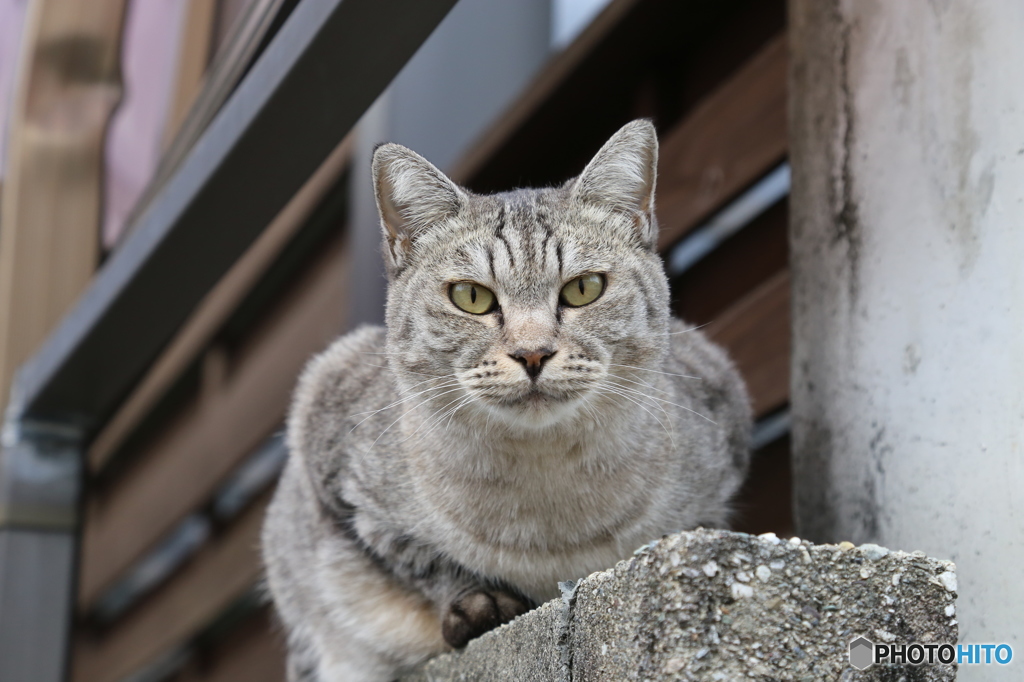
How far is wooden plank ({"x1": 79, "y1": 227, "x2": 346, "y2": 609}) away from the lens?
223 inches

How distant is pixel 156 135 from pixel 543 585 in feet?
8.95

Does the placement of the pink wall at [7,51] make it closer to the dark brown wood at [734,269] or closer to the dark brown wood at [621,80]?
the dark brown wood at [621,80]

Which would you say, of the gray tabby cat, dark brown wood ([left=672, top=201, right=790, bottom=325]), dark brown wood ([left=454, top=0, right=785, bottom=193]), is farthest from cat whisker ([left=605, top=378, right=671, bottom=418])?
dark brown wood ([left=454, top=0, right=785, bottom=193])

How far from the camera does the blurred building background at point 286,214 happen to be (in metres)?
2.79

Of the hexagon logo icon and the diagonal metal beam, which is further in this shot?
the diagonal metal beam

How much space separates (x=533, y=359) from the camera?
7.33ft

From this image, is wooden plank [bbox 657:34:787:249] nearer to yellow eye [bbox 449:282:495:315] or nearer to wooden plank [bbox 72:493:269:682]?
yellow eye [bbox 449:282:495:315]

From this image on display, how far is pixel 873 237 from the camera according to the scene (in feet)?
8.32

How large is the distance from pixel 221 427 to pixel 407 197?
371 centimetres

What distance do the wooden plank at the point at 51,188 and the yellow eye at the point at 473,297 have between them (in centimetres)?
254

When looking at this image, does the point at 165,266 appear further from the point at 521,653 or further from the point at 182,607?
the point at 182,607

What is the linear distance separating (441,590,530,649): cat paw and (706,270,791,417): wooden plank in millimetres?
1390

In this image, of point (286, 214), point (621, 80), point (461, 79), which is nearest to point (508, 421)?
point (621, 80)

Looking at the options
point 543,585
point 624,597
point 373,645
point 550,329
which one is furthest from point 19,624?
point 624,597
